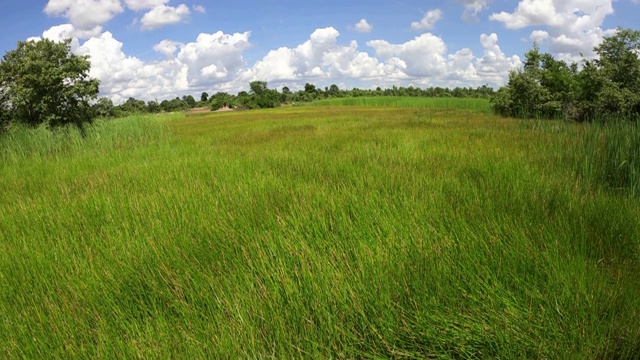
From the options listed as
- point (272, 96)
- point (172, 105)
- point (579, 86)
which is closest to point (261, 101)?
point (272, 96)

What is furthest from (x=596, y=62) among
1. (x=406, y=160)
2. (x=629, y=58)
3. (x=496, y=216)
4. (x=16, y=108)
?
(x=16, y=108)

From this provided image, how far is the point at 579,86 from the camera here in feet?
63.4

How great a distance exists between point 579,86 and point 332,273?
2401 cm

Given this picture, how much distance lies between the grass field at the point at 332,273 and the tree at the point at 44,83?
7717mm

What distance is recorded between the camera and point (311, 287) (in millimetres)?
1900

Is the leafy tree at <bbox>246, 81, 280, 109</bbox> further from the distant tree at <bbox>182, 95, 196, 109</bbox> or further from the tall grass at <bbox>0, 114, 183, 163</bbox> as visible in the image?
the tall grass at <bbox>0, 114, 183, 163</bbox>

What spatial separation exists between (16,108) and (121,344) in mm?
11805

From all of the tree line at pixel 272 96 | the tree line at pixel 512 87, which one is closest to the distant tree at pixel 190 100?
the tree line at pixel 272 96

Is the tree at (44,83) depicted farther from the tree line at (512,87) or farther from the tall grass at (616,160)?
the tall grass at (616,160)

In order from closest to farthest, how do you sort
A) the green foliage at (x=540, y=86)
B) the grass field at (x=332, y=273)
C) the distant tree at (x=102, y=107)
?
the grass field at (x=332, y=273) < the distant tree at (x=102, y=107) < the green foliage at (x=540, y=86)

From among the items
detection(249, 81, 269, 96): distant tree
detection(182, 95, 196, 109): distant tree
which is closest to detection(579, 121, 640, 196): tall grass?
detection(249, 81, 269, 96): distant tree

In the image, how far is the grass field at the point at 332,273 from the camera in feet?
5.21

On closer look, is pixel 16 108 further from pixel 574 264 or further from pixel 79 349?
pixel 574 264

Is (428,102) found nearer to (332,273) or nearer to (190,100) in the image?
(332,273)
